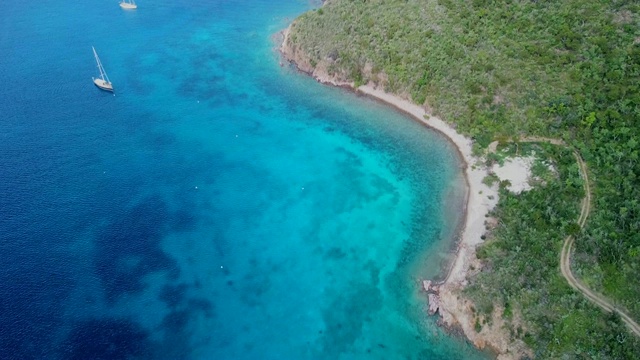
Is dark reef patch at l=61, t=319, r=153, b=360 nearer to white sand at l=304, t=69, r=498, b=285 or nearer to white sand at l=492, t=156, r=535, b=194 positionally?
white sand at l=304, t=69, r=498, b=285

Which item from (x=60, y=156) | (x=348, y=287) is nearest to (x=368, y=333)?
(x=348, y=287)

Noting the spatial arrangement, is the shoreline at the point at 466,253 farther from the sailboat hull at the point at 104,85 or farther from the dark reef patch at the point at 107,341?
the sailboat hull at the point at 104,85

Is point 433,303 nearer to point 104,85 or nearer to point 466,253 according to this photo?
point 466,253

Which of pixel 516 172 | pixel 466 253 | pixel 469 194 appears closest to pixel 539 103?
pixel 516 172

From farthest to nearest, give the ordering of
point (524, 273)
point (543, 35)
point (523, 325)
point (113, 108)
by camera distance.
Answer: point (113, 108), point (543, 35), point (524, 273), point (523, 325)

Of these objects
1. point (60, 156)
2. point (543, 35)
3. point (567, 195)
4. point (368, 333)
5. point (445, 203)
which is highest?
point (543, 35)

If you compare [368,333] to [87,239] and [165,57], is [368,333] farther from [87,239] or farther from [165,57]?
[165,57]

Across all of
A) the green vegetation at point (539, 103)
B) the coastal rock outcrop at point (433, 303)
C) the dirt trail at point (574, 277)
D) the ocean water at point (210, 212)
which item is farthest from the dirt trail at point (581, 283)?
the coastal rock outcrop at point (433, 303)
